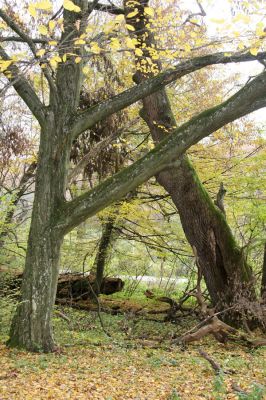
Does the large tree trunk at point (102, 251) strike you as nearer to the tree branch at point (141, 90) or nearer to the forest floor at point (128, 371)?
the forest floor at point (128, 371)

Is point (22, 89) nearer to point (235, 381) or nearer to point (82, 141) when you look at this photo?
point (82, 141)

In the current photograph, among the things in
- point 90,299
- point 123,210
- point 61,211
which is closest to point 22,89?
point 61,211

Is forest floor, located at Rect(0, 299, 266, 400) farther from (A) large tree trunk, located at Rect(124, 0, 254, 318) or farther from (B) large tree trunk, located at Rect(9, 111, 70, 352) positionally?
(A) large tree trunk, located at Rect(124, 0, 254, 318)

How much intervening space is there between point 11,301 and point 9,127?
398 cm

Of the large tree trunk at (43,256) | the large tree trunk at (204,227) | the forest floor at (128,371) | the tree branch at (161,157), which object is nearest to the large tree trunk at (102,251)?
the large tree trunk at (204,227)

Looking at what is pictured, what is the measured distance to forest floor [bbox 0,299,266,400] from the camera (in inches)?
176

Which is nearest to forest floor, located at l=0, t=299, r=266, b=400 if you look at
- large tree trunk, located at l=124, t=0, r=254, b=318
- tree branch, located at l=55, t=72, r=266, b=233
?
large tree trunk, located at l=124, t=0, r=254, b=318

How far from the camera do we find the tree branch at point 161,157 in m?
6.52

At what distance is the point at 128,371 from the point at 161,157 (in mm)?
3059

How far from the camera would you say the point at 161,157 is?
659cm

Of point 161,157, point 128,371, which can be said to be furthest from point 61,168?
point 128,371

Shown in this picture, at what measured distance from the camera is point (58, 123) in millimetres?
6992

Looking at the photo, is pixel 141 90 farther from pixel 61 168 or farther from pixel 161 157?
pixel 61 168

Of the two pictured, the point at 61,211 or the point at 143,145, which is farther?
the point at 143,145
